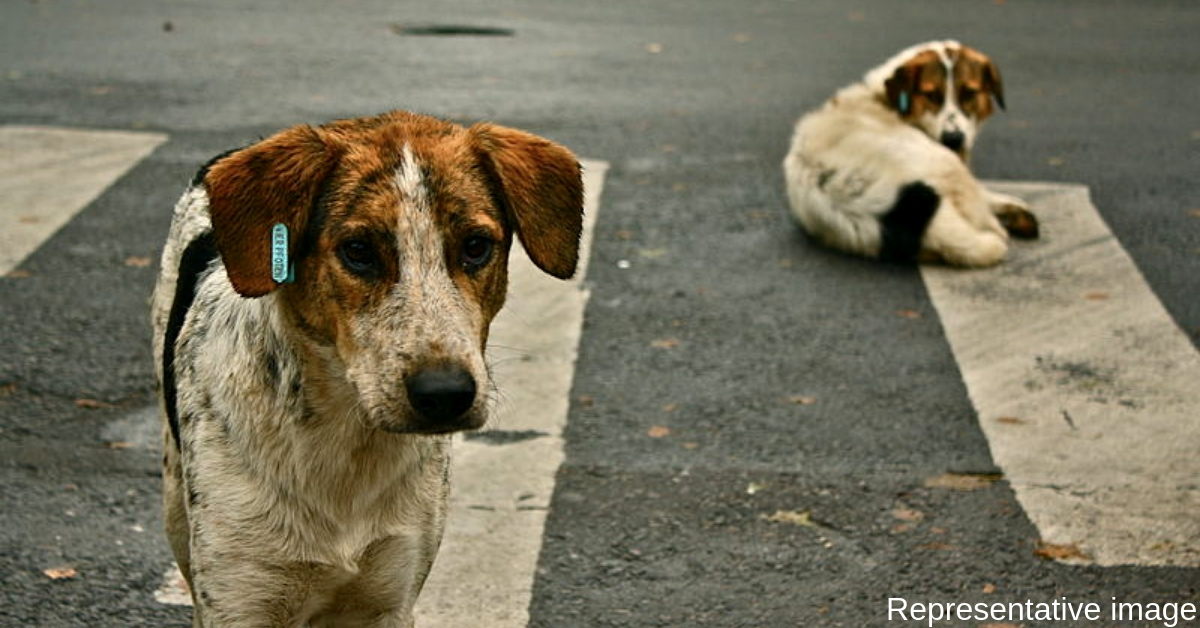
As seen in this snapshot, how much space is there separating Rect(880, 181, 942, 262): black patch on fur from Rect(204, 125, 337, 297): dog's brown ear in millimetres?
5175

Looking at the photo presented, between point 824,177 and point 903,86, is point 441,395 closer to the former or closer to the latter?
point 824,177

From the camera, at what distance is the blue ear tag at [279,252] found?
380cm

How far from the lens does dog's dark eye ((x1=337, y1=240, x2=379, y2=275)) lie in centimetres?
379

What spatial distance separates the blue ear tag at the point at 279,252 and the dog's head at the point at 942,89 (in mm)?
6206

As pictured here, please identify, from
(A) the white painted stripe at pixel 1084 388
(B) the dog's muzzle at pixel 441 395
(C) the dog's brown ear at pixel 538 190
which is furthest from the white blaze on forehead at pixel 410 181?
(A) the white painted stripe at pixel 1084 388

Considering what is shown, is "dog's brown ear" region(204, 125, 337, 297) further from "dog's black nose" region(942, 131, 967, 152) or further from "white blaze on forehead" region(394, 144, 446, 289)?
"dog's black nose" region(942, 131, 967, 152)

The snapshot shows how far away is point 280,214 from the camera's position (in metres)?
3.82

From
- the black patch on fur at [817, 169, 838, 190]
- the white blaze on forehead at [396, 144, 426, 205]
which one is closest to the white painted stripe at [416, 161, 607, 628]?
the black patch on fur at [817, 169, 838, 190]

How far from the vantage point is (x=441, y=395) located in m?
3.62

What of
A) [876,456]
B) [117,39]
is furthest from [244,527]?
[117,39]

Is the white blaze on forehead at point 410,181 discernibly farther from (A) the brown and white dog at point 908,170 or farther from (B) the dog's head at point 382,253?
(A) the brown and white dog at point 908,170

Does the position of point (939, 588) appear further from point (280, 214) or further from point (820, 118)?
point (820, 118)

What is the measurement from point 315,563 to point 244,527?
0.18m

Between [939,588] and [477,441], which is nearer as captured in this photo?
[939,588]
